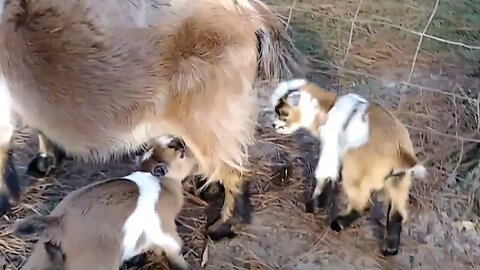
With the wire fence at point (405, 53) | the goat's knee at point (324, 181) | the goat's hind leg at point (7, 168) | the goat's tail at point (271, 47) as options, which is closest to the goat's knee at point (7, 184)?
the goat's hind leg at point (7, 168)

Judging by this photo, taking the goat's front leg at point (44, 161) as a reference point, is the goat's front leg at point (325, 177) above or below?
above

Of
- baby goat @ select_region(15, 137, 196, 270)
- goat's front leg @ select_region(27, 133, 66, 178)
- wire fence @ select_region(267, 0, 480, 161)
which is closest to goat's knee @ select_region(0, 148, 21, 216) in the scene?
goat's front leg @ select_region(27, 133, 66, 178)

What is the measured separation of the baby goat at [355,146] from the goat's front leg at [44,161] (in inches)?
32.9

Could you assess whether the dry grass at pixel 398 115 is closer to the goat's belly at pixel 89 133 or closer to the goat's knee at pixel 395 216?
the goat's knee at pixel 395 216

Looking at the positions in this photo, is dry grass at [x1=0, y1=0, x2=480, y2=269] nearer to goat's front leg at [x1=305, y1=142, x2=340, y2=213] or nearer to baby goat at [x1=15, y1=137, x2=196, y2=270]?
goat's front leg at [x1=305, y1=142, x2=340, y2=213]

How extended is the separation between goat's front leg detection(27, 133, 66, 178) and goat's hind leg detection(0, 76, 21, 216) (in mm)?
85

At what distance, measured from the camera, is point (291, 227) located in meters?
2.86

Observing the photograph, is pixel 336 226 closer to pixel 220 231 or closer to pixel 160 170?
pixel 220 231

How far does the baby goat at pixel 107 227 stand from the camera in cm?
231

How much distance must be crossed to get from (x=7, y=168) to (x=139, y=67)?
0.66 metres

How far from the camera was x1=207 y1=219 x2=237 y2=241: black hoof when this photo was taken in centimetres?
279

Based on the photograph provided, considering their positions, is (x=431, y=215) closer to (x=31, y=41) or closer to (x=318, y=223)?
(x=318, y=223)

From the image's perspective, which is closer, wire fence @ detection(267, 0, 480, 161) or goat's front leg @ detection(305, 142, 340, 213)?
goat's front leg @ detection(305, 142, 340, 213)

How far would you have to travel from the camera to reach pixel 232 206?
9.29 ft
